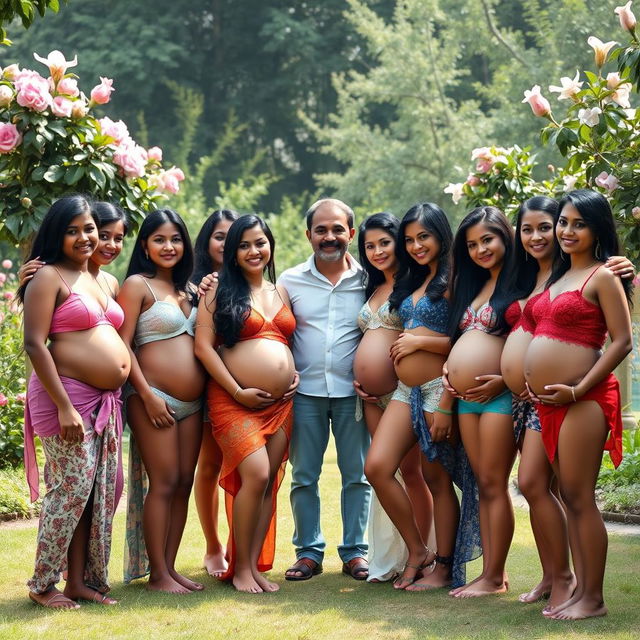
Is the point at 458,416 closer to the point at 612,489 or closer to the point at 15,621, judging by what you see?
the point at 15,621

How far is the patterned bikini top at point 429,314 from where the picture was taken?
5645 mm

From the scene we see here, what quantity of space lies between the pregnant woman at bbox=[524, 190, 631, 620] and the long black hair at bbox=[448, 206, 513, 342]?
436mm

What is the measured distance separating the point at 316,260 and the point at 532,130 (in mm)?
13287

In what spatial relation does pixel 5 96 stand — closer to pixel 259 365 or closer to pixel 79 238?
pixel 79 238

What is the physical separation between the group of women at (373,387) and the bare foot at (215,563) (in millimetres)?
12

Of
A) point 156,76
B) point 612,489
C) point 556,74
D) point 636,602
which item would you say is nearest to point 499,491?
point 636,602

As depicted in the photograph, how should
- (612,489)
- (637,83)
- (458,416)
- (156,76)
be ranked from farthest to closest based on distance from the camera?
(156,76) → (612,489) → (458,416) → (637,83)

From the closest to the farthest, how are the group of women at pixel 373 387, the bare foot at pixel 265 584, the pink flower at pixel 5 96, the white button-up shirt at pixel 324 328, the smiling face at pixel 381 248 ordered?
the group of women at pixel 373 387, the bare foot at pixel 265 584, the smiling face at pixel 381 248, the white button-up shirt at pixel 324 328, the pink flower at pixel 5 96

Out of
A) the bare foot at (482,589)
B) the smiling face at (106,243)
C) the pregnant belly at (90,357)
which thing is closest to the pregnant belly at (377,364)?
the bare foot at (482,589)

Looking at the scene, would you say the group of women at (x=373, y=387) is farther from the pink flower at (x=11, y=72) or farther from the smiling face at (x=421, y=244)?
the pink flower at (x=11, y=72)

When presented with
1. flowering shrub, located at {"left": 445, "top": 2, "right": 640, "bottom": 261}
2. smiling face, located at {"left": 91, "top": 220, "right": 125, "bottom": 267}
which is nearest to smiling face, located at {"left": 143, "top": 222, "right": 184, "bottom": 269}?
smiling face, located at {"left": 91, "top": 220, "right": 125, "bottom": 267}

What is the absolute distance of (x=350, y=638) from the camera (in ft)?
15.6

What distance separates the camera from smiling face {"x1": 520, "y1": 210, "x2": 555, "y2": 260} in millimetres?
5227

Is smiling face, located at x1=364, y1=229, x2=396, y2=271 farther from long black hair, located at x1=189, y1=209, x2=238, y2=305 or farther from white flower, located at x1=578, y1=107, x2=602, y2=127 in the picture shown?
white flower, located at x1=578, y1=107, x2=602, y2=127
